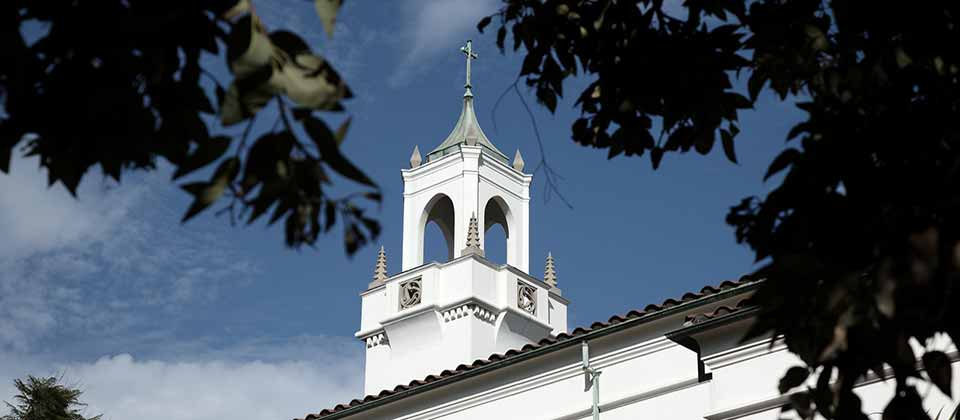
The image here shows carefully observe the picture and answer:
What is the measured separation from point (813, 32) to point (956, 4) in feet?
2.87

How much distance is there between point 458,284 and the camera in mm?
32156

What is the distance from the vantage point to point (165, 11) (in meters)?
4.55

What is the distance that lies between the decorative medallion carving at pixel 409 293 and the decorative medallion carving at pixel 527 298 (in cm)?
223

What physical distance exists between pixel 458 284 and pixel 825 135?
26584 millimetres

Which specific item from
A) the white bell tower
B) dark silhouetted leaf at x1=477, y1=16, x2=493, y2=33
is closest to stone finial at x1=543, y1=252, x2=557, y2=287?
the white bell tower

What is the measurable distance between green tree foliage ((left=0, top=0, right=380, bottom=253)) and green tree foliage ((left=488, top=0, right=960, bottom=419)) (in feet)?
5.25

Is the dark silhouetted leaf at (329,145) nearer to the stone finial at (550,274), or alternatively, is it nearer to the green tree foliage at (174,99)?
the green tree foliage at (174,99)

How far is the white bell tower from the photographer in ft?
105

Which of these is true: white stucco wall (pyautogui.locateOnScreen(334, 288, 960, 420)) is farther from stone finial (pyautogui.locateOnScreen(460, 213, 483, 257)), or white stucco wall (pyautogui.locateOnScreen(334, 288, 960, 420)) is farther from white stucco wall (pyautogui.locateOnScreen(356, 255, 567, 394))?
stone finial (pyautogui.locateOnScreen(460, 213, 483, 257))

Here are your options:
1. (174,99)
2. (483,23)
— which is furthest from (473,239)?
(174,99)

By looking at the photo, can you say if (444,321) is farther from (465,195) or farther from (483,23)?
(483,23)

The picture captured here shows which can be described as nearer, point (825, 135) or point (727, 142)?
point (825, 135)

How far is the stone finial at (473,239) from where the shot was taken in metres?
32.2

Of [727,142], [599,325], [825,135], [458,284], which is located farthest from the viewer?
[458,284]
